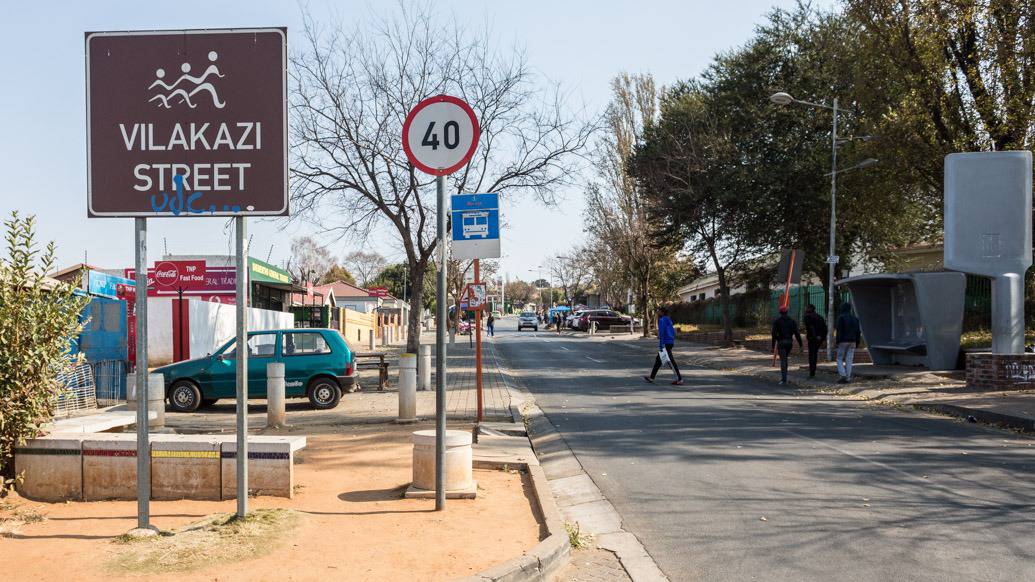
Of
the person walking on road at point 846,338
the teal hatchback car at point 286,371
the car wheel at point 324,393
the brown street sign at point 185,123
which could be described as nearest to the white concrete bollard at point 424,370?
the teal hatchback car at point 286,371

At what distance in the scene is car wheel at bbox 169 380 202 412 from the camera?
592 inches

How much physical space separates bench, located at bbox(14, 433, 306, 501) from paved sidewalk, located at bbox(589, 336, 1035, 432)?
33.4 ft

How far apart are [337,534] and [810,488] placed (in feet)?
14.1

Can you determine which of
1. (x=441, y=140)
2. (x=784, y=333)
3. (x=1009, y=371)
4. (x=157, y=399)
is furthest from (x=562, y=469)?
(x=784, y=333)

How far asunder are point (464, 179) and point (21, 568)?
17.3 meters

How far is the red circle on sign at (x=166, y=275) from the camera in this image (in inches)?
1442

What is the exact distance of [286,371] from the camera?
49.8ft

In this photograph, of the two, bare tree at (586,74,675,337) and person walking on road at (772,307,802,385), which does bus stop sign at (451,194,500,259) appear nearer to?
person walking on road at (772,307,802,385)

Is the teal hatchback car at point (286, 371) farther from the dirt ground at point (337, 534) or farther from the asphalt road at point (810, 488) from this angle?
the dirt ground at point (337, 534)

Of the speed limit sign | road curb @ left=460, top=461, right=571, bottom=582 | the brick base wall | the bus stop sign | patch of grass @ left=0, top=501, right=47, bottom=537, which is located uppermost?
the speed limit sign

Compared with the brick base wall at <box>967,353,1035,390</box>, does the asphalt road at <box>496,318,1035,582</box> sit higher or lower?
lower

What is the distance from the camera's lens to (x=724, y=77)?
33562 mm

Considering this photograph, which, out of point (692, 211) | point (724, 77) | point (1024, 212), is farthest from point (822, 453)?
point (724, 77)

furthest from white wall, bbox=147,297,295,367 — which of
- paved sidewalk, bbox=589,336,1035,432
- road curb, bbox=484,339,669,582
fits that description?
paved sidewalk, bbox=589,336,1035,432
